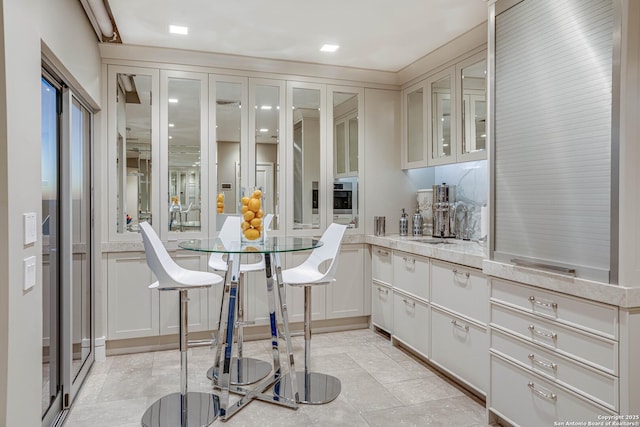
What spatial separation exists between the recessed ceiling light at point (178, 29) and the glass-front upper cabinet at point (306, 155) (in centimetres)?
111

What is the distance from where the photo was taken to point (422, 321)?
10.9 ft

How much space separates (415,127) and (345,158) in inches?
30.5

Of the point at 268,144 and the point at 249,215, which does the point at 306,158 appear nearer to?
the point at 268,144

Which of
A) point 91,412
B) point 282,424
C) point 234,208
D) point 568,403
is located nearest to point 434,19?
point 234,208

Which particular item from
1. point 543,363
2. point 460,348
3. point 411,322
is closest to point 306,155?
point 411,322

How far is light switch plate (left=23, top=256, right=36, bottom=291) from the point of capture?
1.49m

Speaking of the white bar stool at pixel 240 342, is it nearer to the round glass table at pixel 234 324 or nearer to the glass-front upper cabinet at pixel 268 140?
the round glass table at pixel 234 324

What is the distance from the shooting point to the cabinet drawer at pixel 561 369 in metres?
1.76

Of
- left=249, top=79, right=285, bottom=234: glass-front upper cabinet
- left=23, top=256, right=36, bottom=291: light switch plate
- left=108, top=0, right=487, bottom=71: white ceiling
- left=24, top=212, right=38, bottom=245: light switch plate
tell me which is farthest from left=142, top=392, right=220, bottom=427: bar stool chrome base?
left=108, top=0, right=487, bottom=71: white ceiling

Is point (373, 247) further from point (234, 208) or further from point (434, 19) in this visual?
point (434, 19)

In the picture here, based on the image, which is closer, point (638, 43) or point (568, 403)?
point (638, 43)

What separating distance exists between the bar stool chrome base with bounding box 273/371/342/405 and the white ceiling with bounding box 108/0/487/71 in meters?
2.55

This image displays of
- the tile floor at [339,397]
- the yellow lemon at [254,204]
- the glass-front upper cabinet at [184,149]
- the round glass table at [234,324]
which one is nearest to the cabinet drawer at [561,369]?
the tile floor at [339,397]

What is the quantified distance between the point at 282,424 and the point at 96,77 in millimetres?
2895
